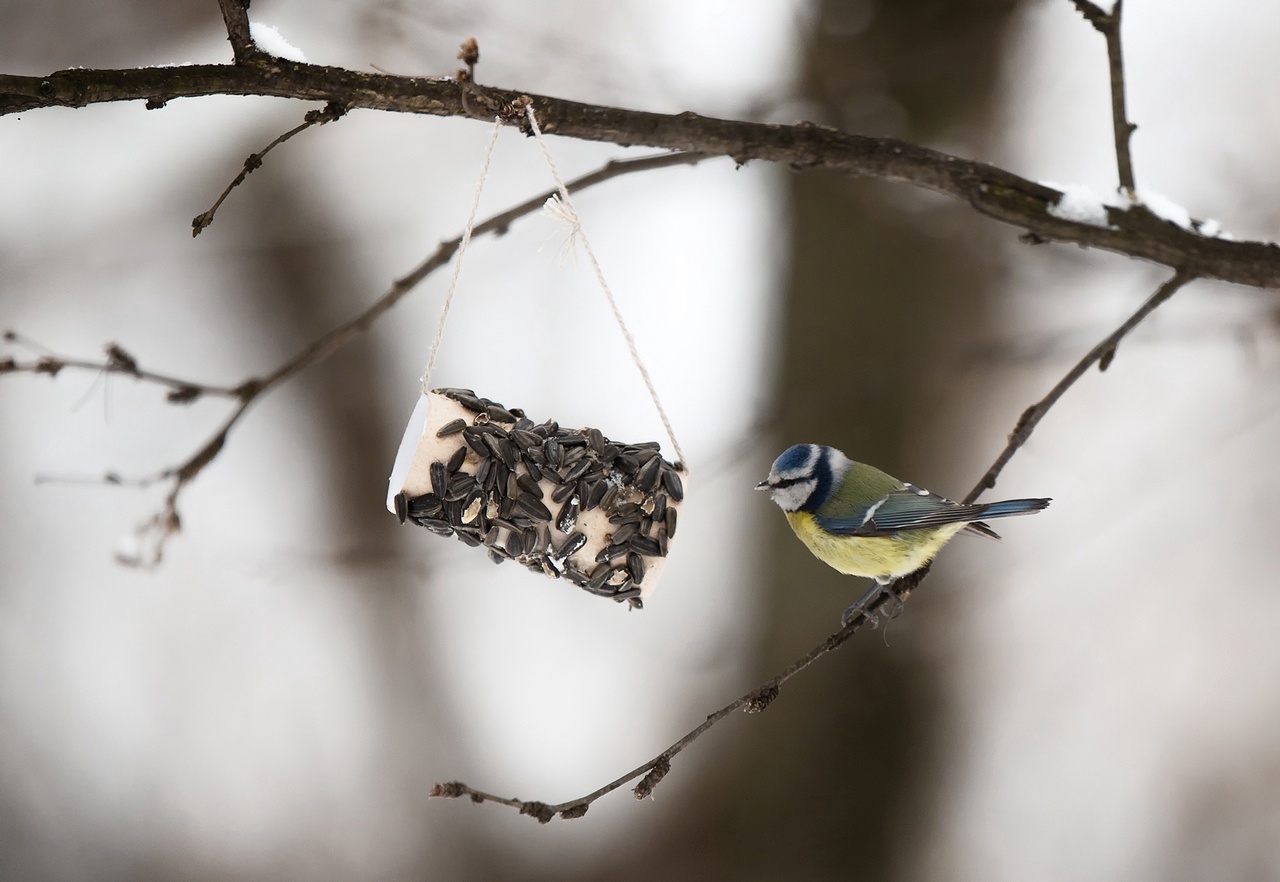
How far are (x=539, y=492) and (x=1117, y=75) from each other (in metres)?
1.35

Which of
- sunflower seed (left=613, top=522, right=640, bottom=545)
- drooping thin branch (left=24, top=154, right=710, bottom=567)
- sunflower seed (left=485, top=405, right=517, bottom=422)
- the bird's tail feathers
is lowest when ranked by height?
the bird's tail feathers

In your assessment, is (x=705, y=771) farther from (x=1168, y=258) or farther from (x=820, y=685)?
(x=1168, y=258)

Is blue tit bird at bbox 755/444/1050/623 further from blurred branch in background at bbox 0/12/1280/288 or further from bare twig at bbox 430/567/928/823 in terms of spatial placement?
blurred branch in background at bbox 0/12/1280/288

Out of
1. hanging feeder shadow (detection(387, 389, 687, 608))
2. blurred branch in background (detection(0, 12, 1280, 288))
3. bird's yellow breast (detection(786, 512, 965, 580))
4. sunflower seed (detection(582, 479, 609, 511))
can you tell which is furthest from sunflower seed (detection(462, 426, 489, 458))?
bird's yellow breast (detection(786, 512, 965, 580))

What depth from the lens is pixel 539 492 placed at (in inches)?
73.8

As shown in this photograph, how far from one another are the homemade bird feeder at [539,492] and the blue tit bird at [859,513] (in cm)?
41

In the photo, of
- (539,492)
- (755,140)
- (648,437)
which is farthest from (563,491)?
(648,437)

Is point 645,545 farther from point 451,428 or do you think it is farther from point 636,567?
point 451,428

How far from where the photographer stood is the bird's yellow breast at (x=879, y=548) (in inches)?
90.7

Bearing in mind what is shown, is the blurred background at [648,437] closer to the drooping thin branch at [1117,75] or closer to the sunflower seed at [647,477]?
the drooping thin branch at [1117,75]

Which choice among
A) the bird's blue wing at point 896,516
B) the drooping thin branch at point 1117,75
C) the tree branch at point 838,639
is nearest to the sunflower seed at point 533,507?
the tree branch at point 838,639

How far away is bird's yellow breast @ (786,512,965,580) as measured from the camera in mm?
2303

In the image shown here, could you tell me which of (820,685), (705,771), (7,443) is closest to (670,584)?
(705,771)

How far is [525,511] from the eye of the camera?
6.09 feet
